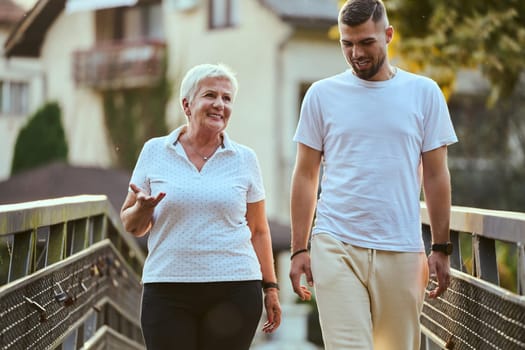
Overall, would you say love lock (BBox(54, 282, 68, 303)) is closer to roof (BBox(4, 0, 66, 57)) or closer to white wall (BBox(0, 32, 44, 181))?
roof (BBox(4, 0, 66, 57))

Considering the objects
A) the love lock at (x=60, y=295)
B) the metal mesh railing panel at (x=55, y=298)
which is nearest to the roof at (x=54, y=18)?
the metal mesh railing panel at (x=55, y=298)

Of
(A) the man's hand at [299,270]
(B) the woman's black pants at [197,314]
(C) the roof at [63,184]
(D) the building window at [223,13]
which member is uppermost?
(D) the building window at [223,13]

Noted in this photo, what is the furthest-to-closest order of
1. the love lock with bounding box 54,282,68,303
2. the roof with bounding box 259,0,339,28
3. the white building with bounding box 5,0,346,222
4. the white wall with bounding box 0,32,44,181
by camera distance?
1. the white wall with bounding box 0,32,44,181
2. the white building with bounding box 5,0,346,222
3. the roof with bounding box 259,0,339,28
4. the love lock with bounding box 54,282,68,303

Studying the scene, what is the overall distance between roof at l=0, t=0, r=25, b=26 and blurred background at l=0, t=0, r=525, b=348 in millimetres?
37

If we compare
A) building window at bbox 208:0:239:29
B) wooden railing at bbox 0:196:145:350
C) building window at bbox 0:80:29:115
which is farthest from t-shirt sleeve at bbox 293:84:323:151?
building window at bbox 0:80:29:115

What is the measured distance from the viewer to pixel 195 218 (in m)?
5.11

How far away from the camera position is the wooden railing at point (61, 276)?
4922mm

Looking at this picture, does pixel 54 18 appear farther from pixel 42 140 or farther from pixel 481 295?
pixel 481 295

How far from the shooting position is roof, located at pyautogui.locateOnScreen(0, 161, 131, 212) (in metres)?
24.3

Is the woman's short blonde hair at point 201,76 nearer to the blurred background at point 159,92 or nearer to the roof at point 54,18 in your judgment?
the blurred background at point 159,92

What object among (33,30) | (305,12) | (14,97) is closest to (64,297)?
(305,12)

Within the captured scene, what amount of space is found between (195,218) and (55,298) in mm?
1053

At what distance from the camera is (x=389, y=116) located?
4.88 m

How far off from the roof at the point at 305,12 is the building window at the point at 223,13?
148cm
